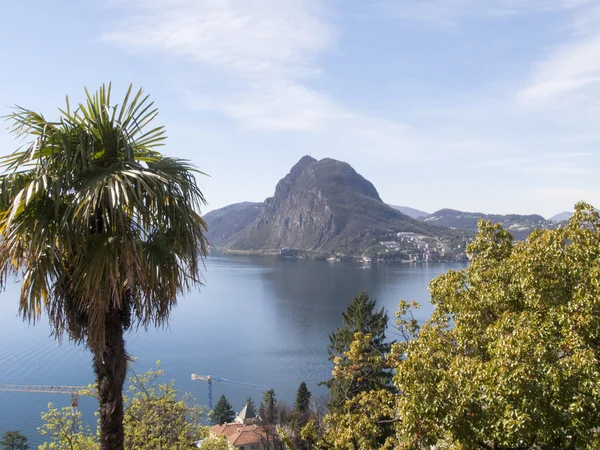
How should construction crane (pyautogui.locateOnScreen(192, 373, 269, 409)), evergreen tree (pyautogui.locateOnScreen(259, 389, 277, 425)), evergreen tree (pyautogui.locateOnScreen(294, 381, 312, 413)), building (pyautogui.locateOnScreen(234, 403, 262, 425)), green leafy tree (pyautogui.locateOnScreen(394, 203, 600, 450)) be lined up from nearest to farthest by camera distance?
1. green leafy tree (pyautogui.locateOnScreen(394, 203, 600, 450))
2. evergreen tree (pyautogui.locateOnScreen(259, 389, 277, 425))
3. evergreen tree (pyautogui.locateOnScreen(294, 381, 312, 413))
4. building (pyautogui.locateOnScreen(234, 403, 262, 425))
5. construction crane (pyautogui.locateOnScreen(192, 373, 269, 409))

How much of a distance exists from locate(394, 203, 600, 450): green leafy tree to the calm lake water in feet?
115

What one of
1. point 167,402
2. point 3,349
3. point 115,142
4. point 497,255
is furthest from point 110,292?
point 3,349

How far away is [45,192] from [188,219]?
113cm

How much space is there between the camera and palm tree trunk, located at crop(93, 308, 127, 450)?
404cm

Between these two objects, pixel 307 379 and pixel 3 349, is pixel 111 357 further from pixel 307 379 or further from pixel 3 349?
pixel 3 349

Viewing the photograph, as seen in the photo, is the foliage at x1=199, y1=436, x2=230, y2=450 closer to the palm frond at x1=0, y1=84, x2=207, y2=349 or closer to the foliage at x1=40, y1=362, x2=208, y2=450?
the foliage at x1=40, y1=362, x2=208, y2=450

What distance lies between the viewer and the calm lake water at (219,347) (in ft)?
143

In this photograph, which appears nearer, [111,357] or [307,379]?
[111,357]

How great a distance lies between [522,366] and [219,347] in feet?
186

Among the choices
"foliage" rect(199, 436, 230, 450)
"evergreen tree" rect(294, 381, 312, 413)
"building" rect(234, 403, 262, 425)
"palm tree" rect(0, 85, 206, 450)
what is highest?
"palm tree" rect(0, 85, 206, 450)

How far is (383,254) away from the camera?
602 feet

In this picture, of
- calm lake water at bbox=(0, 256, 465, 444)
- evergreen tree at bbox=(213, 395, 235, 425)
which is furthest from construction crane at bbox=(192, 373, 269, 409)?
evergreen tree at bbox=(213, 395, 235, 425)

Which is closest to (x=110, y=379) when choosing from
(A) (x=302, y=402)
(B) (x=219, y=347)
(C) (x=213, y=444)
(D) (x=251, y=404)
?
(C) (x=213, y=444)

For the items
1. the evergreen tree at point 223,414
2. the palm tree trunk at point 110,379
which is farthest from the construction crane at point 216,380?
the palm tree trunk at point 110,379
